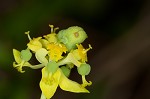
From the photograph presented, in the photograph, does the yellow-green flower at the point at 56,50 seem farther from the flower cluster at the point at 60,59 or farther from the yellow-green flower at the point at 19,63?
the yellow-green flower at the point at 19,63

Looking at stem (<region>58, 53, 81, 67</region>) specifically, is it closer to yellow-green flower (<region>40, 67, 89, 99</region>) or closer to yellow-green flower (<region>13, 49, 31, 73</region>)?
yellow-green flower (<region>40, 67, 89, 99</region>)

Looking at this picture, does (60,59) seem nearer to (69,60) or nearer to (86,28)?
(69,60)

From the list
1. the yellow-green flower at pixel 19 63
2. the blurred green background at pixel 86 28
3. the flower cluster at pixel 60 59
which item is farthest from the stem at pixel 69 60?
the blurred green background at pixel 86 28

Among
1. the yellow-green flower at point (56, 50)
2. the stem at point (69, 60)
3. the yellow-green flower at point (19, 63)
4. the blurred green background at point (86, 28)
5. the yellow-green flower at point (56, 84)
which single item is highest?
the yellow-green flower at point (56, 50)

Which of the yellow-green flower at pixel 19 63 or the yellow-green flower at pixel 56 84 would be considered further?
the yellow-green flower at pixel 19 63

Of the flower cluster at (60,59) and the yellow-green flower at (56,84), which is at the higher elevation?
the flower cluster at (60,59)

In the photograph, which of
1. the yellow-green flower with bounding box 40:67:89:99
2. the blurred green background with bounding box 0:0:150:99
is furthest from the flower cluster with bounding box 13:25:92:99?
the blurred green background with bounding box 0:0:150:99

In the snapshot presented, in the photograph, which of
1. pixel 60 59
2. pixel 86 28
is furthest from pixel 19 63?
pixel 86 28
